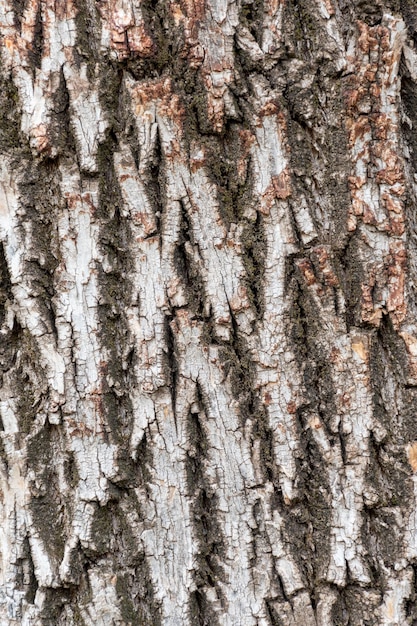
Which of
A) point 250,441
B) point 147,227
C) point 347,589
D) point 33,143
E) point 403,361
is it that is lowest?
point 347,589

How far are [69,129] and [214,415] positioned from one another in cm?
70

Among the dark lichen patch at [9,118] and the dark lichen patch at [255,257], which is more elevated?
the dark lichen patch at [9,118]

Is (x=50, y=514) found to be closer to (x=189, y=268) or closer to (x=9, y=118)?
(x=189, y=268)

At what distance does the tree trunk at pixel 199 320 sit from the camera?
4.28 feet

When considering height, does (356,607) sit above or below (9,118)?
below

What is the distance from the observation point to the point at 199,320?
1322 mm

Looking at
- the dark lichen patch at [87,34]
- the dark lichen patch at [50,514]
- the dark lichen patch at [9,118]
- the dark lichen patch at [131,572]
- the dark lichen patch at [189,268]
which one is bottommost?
the dark lichen patch at [131,572]

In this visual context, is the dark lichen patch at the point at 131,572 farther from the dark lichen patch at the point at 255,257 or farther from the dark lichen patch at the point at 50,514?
the dark lichen patch at the point at 255,257

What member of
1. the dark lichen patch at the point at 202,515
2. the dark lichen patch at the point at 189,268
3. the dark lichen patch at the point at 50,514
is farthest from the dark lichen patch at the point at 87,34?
the dark lichen patch at the point at 50,514

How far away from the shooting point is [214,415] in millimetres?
1312

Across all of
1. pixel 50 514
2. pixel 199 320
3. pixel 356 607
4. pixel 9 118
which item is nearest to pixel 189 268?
pixel 199 320

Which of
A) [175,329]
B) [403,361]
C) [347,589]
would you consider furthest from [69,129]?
[347,589]

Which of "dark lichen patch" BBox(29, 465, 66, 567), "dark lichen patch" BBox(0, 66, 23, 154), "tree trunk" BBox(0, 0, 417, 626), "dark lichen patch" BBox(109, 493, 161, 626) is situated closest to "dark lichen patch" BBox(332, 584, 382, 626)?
"tree trunk" BBox(0, 0, 417, 626)

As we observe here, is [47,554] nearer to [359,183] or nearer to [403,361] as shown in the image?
[403,361]
